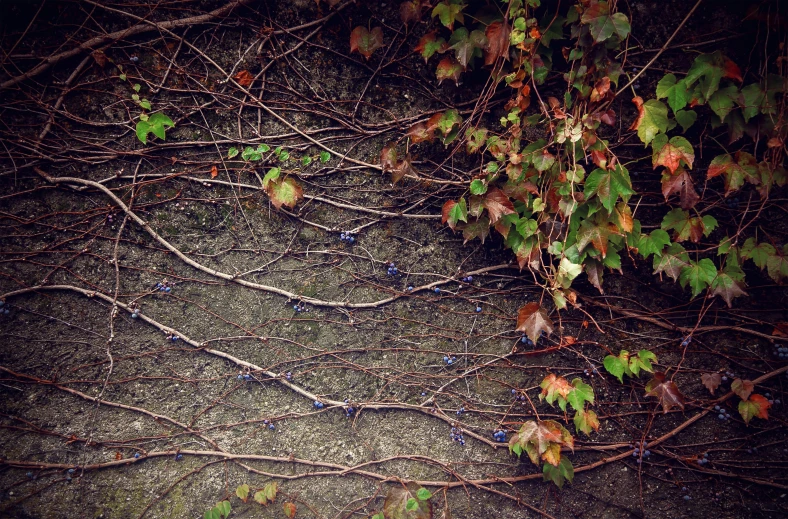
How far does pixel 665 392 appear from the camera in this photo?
2.41 metres

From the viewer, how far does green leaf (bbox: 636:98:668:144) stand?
2.25 m

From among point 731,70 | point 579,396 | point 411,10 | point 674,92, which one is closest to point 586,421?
point 579,396

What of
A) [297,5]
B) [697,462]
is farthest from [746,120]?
[297,5]

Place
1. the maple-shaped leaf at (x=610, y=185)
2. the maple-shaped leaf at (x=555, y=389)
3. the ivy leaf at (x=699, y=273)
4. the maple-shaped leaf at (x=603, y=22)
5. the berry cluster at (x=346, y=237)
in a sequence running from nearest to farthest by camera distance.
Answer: the maple-shaped leaf at (x=603, y=22) → the maple-shaped leaf at (x=610, y=185) → the ivy leaf at (x=699, y=273) → the maple-shaped leaf at (x=555, y=389) → the berry cluster at (x=346, y=237)

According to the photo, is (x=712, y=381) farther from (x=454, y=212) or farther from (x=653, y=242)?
(x=454, y=212)

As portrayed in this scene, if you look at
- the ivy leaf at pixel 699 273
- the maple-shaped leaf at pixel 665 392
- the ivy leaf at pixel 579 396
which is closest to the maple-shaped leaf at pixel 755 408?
the maple-shaped leaf at pixel 665 392

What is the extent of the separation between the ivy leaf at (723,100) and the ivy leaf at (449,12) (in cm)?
135

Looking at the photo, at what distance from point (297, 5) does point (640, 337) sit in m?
2.73

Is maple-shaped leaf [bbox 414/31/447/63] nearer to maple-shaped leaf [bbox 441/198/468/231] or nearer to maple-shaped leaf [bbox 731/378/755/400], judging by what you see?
maple-shaped leaf [bbox 441/198/468/231]

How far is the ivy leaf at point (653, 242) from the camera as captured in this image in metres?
2.32

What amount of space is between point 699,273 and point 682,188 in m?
0.46

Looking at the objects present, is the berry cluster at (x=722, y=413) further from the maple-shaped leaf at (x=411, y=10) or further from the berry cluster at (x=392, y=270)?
the maple-shaped leaf at (x=411, y=10)

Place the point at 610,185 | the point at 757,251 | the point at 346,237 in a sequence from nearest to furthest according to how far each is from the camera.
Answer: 1. the point at 610,185
2. the point at 757,251
3. the point at 346,237

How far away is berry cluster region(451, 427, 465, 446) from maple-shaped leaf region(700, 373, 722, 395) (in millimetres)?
1402
